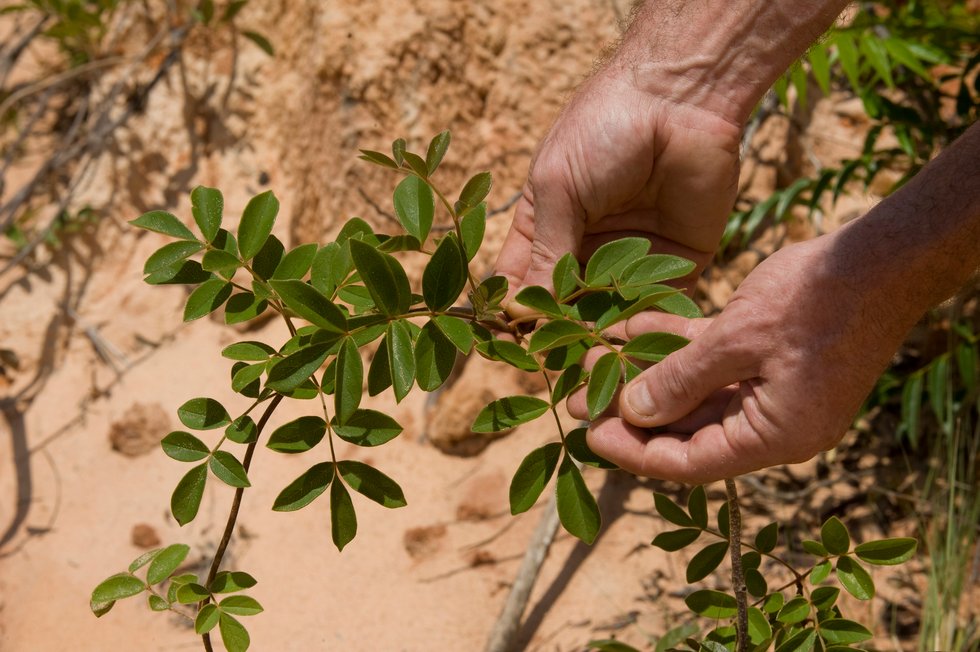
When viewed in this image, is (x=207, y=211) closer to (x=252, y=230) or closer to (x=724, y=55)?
(x=252, y=230)

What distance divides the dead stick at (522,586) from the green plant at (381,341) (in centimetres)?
84

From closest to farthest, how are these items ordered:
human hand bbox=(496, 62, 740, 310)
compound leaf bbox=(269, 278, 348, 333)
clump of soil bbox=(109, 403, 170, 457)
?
1. compound leaf bbox=(269, 278, 348, 333)
2. human hand bbox=(496, 62, 740, 310)
3. clump of soil bbox=(109, 403, 170, 457)

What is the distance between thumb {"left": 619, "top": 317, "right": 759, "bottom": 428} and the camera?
1072 mm

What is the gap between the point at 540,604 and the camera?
1954mm

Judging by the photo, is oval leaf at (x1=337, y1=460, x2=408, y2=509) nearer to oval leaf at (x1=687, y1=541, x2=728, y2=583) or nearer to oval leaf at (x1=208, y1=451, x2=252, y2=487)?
oval leaf at (x1=208, y1=451, x2=252, y2=487)

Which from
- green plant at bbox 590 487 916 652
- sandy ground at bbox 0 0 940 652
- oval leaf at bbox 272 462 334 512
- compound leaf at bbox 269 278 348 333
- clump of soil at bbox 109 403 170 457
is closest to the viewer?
compound leaf at bbox 269 278 348 333

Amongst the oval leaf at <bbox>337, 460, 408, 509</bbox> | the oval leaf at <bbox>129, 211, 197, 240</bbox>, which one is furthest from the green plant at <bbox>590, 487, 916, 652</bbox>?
the oval leaf at <bbox>129, 211, 197, 240</bbox>

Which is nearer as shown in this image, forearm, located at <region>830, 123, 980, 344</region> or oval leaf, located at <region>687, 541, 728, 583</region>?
forearm, located at <region>830, 123, 980, 344</region>

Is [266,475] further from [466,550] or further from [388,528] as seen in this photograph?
[466,550]

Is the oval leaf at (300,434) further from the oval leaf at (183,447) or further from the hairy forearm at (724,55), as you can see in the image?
the hairy forearm at (724,55)

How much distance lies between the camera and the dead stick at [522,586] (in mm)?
1822

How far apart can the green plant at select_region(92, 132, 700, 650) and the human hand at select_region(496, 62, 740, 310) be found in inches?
12.0

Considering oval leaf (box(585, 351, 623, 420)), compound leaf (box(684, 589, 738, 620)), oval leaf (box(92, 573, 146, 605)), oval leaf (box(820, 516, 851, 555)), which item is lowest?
compound leaf (box(684, 589, 738, 620))

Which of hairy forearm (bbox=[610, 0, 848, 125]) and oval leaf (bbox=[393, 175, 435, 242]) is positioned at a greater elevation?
hairy forearm (bbox=[610, 0, 848, 125])
